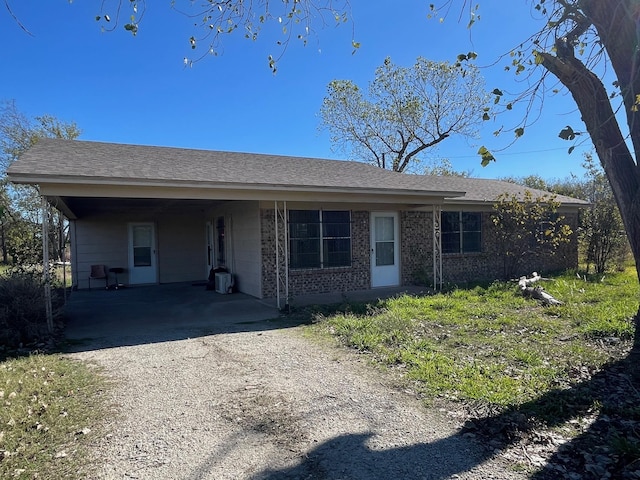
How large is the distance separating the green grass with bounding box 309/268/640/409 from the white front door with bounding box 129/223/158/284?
28.7ft

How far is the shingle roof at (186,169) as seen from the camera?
6.97 m

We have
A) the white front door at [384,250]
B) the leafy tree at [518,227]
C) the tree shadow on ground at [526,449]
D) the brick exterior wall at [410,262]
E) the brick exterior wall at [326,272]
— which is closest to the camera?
the tree shadow on ground at [526,449]

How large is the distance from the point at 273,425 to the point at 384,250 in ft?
28.5

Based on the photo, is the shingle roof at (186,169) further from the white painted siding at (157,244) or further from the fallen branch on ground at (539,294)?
the white painted siding at (157,244)

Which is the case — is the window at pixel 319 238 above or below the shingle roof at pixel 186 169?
below

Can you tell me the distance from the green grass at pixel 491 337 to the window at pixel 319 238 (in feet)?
7.87

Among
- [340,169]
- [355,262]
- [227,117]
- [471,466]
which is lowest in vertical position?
[471,466]

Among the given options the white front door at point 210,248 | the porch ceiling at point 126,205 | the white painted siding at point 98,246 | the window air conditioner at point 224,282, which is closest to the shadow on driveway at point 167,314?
the window air conditioner at point 224,282

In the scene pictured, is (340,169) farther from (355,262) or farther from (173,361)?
(173,361)

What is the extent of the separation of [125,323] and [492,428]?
6.90 meters

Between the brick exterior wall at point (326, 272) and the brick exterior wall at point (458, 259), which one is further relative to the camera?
the brick exterior wall at point (458, 259)

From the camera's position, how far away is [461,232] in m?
13.4

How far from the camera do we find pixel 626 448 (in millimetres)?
2984

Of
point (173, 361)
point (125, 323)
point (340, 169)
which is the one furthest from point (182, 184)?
point (340, 169)
